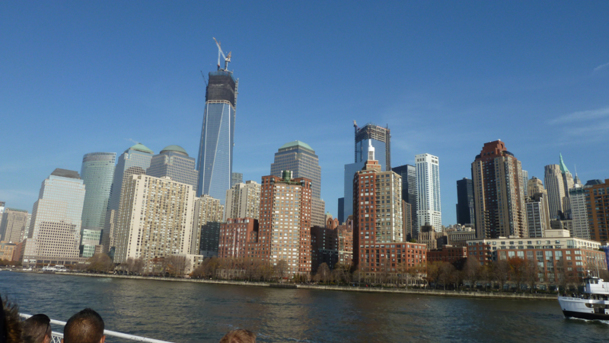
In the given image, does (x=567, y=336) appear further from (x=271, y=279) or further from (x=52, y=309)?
(x=271, y=279)

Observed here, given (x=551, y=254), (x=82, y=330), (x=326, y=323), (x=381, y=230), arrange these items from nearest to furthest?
1. (x=82, y=330)
2. (x=326, y=323)
3. (x=551, y=254)
4. (x=381, y=230)

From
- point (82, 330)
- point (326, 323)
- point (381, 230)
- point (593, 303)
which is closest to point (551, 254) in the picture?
point (381, 230)

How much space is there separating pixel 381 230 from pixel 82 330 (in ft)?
618

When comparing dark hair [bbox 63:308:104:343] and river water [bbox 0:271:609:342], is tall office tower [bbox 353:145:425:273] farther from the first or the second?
dark hair [bbox 63:308:104:343]

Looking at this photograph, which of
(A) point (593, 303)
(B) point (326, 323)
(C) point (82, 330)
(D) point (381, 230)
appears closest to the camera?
(C) point (82, 330)

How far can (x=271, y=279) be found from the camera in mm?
195625

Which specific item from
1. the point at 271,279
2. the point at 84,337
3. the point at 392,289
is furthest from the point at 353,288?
the point at 84,337

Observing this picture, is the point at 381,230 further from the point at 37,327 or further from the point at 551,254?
the point at 37,327

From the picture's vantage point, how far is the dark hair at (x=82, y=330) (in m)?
6.97

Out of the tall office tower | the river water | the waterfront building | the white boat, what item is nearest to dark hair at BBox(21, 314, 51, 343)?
the river water

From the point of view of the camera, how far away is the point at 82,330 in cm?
704

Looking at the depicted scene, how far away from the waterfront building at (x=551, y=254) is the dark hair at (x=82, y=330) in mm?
168055

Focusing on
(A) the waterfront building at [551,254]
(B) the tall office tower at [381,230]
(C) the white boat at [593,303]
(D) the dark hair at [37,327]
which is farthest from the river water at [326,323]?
(B) the tall office tower at [381,230]

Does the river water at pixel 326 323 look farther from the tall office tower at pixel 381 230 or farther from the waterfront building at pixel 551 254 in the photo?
the tall office tower at pixel 381 230
